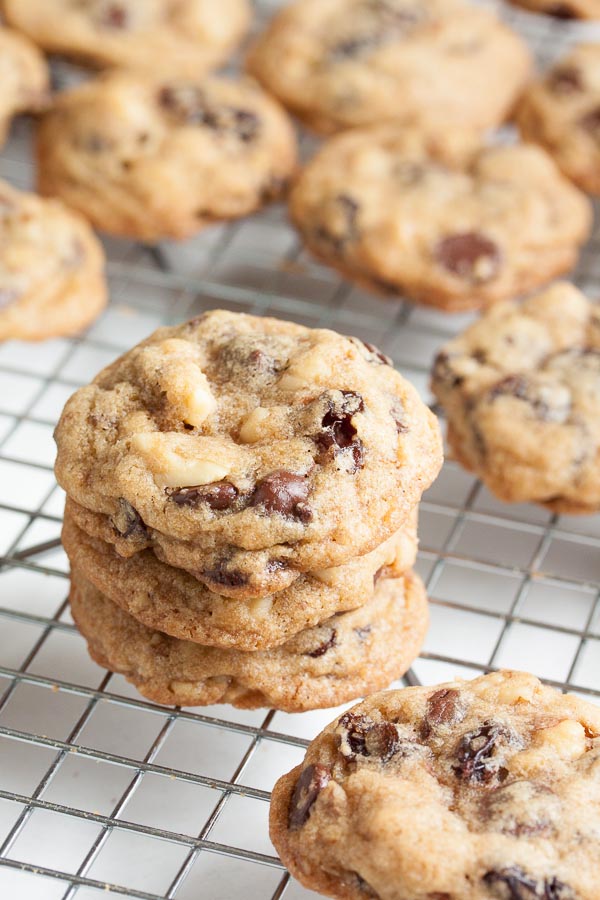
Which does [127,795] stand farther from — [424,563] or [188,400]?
[424,563]

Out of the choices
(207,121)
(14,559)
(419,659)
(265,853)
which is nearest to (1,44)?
(207,121)

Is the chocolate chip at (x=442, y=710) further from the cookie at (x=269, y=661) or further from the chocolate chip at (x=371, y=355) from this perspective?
the chocolate chip at (x=371, y=355)

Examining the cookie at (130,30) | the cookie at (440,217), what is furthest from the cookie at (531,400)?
the cookie at (130,30)

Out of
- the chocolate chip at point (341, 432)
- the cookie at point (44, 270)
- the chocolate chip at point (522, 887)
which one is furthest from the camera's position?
the cookie at point (44, 270)

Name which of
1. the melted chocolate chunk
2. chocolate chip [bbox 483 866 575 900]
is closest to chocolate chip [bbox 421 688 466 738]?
chocolate chip [bbox 483 866 575 900]

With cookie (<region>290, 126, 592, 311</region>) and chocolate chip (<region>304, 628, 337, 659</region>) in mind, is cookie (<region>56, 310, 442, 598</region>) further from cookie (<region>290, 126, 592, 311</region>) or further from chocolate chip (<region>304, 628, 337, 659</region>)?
cookie (<region>290, 126, 592, 311</region>)

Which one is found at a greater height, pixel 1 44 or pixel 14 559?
pixel 1 44

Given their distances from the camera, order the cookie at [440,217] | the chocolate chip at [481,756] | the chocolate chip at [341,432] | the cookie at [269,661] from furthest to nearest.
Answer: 1. the cookie at [440,217]
2. the cookie at [269,661]
3. the chocolate chip at [341,432]
4. the chocolate chip at [481,756]
